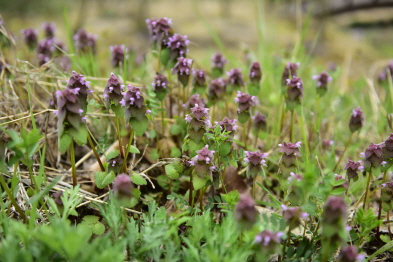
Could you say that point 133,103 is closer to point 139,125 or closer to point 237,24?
point 139,125

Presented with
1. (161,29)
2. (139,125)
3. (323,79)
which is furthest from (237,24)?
(139,125)

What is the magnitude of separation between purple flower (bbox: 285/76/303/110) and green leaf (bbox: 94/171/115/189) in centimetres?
114

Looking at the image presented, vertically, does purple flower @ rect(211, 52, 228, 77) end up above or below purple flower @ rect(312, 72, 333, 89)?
above

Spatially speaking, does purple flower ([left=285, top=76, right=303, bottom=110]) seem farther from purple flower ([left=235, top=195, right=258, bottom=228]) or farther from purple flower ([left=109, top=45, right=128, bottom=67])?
purple flower ([left=109, top=45, right=128, bottom=67])

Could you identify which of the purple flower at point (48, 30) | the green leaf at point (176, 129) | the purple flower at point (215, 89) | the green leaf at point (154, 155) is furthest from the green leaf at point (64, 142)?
the purple flower at point (48, 30)

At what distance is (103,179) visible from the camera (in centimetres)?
185

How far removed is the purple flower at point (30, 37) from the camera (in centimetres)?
297

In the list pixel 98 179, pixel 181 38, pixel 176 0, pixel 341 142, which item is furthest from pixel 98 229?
pixel 176 0

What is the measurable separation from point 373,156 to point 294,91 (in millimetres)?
617

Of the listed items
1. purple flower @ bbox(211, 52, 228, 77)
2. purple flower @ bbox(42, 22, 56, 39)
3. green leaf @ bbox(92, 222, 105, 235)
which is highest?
purple flower @ bbox(42, 22, 56, 39)

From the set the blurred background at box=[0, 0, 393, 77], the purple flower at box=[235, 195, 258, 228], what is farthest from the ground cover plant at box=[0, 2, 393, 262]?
the blurred background at box=[0, 0, 393, 77]

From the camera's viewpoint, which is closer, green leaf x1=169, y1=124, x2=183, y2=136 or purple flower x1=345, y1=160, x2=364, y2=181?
purple flower x1=345, y1=160, x2=364, y2=181

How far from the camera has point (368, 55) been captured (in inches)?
280

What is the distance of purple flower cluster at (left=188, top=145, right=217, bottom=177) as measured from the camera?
170 cm
